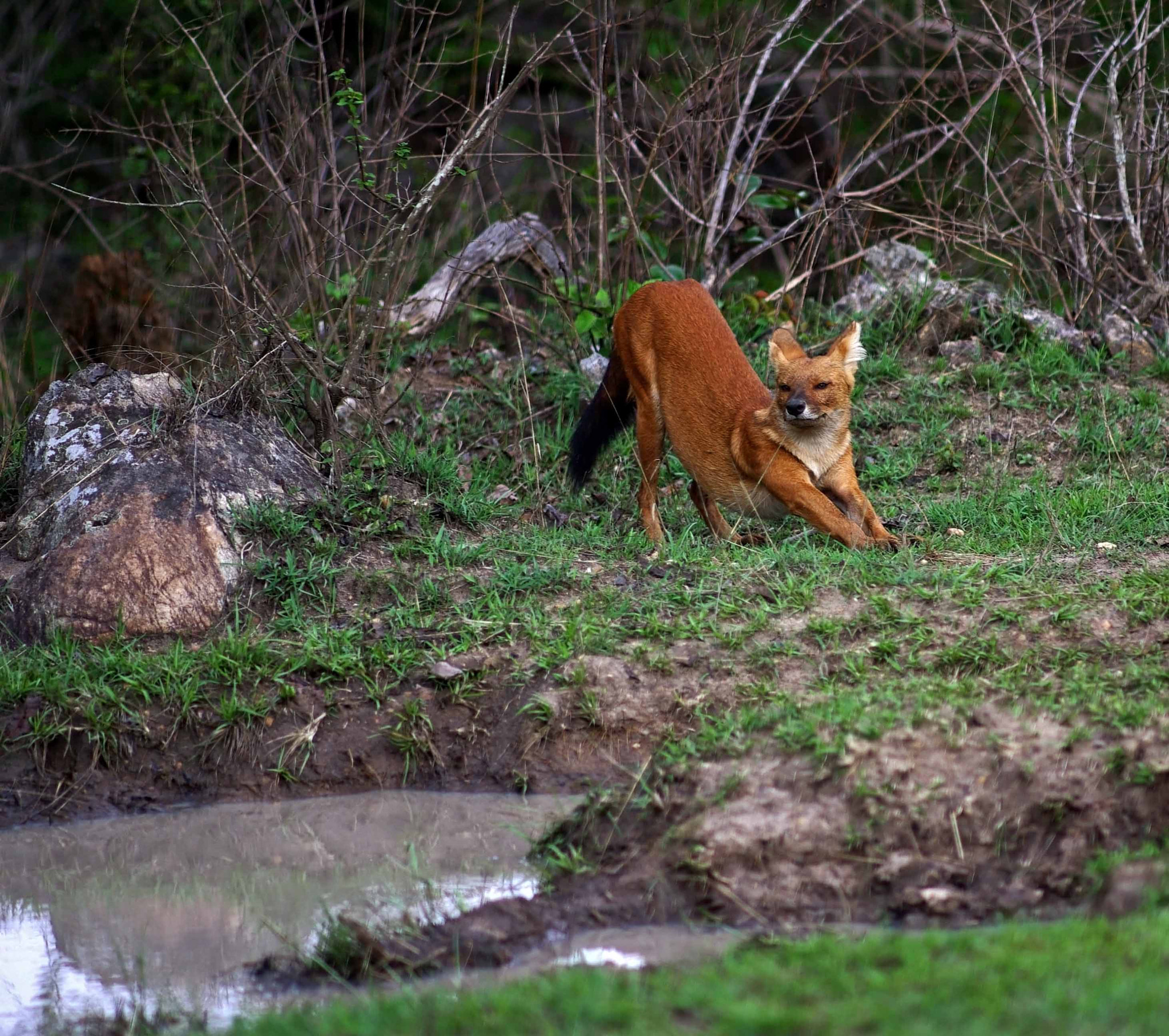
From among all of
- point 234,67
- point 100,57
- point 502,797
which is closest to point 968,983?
point 502,797

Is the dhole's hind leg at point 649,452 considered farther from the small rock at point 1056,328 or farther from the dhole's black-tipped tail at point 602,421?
the small rock at point 1056,328

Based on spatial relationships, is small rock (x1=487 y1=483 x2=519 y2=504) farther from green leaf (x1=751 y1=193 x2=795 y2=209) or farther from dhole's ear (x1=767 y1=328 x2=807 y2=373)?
green leaf (x1=751 y1=193 x2=795 y2=209)

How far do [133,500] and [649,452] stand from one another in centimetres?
243

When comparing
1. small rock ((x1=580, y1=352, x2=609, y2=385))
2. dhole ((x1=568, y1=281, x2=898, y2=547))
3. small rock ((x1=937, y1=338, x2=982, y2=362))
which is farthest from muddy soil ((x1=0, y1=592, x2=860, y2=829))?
small rock ((x1=937, y1=338, x2=982, y2=362))

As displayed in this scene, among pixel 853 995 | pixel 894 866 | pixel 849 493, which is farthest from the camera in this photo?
pixel 849 493

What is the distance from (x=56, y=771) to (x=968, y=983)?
10.9 feet

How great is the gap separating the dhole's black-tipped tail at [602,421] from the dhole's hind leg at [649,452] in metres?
0.17

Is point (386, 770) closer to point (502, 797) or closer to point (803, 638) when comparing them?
point (502, 797)

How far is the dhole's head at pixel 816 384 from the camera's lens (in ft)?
19.6

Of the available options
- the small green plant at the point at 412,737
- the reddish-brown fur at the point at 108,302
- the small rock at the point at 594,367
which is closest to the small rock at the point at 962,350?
the small rock at the point at 594,367

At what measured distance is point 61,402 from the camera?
6266mm

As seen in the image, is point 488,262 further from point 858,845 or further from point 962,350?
point 858,845

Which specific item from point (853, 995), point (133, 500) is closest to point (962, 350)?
point (133, 500)

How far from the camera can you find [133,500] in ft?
18.4
